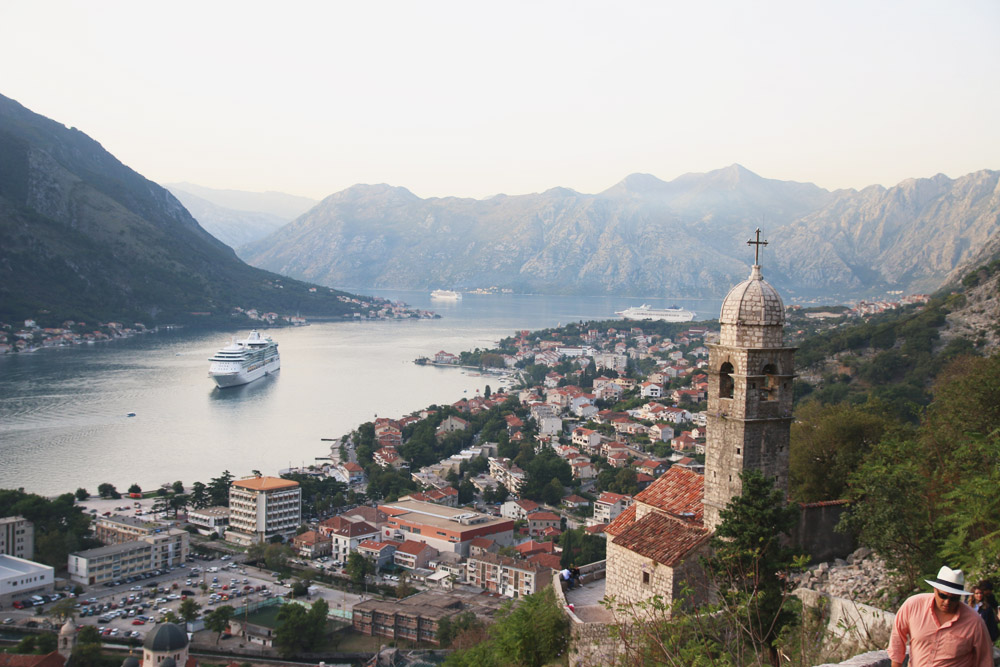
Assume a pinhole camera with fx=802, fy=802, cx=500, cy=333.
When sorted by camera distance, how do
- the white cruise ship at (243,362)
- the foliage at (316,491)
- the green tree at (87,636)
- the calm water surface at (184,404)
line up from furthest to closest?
1. the white cruise ship at (243,362)
2. the calm water surface at (184,404)
3. the foliage at (316,491)
4. the green tree at (87,636)

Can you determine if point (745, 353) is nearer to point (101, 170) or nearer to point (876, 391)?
point (876, 391)

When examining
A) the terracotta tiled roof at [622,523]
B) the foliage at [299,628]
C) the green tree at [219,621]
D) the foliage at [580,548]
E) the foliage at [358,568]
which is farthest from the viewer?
the foliage at [358,568]

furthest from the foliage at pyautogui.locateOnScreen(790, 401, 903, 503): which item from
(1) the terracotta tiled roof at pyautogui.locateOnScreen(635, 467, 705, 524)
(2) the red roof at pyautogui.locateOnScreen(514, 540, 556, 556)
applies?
(2) the red roof at pyautogui.locateOnScreen(514, 540, 556, 556)

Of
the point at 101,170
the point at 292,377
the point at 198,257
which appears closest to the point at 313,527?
the point at 292,377

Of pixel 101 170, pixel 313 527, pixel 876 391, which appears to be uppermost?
pixel 101 170

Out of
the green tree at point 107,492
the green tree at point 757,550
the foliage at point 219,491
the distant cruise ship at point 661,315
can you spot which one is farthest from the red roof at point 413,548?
the distant cruise ship at point 661,315

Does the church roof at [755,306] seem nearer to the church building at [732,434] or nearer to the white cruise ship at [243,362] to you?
the church building at [732,434]

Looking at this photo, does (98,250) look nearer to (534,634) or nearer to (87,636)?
(87,636)
